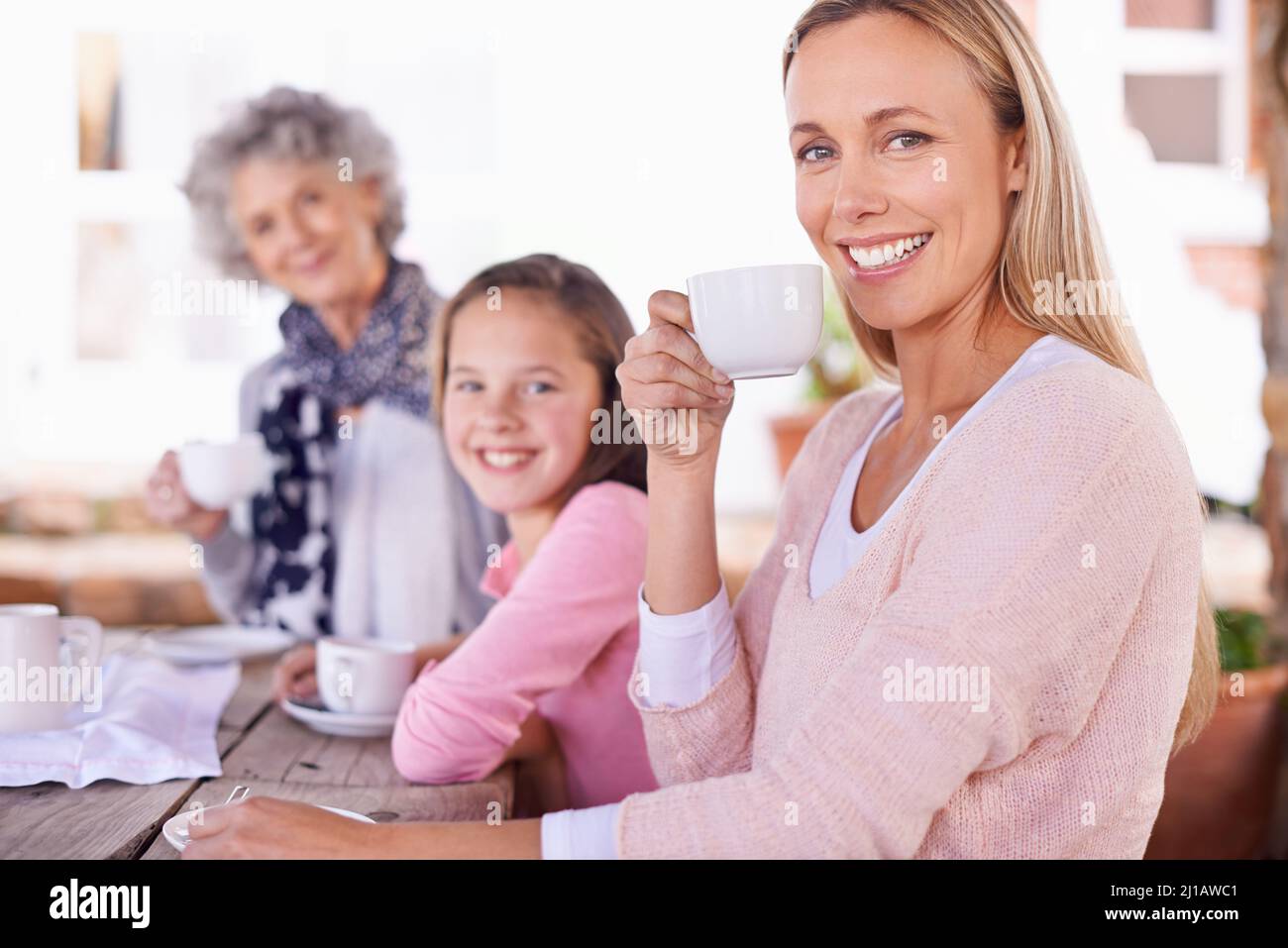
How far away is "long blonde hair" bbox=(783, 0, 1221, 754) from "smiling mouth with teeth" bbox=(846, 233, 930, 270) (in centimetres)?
9

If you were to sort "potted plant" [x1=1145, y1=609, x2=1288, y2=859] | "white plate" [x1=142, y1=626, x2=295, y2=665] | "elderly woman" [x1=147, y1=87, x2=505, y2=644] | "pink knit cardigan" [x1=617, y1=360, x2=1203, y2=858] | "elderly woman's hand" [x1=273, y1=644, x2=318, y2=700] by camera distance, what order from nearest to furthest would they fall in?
1. "pink knit cardigan" [x1=617, y1=360, x2=1203, y2=858]
2. "elderly woman's hand" [x1=273, y1=644, x2=318, y2=700]
3. "white plate" [x1=142, y1=626, x2=295, y2=665]
4. "elderly woman" [x1=147, y1=87, x2=505, y2=644]
5. "potted plant" [x1=1145, y1=609, x2=1288, y2=859]

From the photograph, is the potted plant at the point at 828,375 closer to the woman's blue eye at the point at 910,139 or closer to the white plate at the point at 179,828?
the woman's blue eye at the point at 910,139

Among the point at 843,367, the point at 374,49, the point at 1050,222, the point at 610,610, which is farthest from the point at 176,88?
the point at 1050,222

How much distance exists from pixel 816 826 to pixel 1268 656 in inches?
87.5

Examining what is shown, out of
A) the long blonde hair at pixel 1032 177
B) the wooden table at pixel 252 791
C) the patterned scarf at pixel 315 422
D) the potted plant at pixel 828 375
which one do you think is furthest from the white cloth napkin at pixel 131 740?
the potted plant at pixel 828 375

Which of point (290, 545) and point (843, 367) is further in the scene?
point (843, 367)

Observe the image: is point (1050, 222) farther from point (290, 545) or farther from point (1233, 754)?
point (1233, 754)

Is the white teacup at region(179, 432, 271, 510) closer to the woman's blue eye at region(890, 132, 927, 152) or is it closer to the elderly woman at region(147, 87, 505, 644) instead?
the elderly woman at region(147, 87, 505, 644)

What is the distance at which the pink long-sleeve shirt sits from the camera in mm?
1358

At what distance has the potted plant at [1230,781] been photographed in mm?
2570

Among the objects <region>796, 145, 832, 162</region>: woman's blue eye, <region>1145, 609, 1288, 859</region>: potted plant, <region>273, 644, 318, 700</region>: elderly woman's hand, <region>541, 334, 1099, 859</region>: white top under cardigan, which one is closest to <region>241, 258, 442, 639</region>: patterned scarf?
<region>273, 644, 318, 700</region>: elderly woman's hand

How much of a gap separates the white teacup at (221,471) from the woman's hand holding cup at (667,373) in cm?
95

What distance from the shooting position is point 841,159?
1.17 m

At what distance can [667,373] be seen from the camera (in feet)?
3.89
